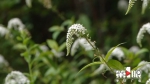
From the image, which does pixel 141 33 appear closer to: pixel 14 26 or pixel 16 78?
pixel 16 78

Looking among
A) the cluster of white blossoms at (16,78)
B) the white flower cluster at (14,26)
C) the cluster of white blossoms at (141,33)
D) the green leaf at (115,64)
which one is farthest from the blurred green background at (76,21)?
the green leaf at (115,64)

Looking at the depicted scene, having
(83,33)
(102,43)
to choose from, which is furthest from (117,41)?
(83,33)

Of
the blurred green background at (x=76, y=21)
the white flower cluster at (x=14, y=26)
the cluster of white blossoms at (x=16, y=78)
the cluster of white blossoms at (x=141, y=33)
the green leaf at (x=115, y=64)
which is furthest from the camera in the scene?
the blurred green background at (x=76, y=21)

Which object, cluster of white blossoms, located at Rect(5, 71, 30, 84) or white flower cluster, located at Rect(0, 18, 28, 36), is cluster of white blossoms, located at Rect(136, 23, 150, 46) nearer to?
cluster of white blossoms, located at Rect(5, 71, 30, 84)

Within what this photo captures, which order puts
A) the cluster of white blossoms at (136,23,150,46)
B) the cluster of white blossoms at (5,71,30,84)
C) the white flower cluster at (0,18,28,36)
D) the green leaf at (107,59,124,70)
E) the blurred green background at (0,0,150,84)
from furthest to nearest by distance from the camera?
1. the blurred green background at (0,0,150,84)
2. the white flower cluster at (0,18,28,36)
3. the cluster of white blossoms at (5,71,30,84)
4. the cluster of white blossoms at (136,23,150,46)
5. the green leaf at (107,59,124,70)

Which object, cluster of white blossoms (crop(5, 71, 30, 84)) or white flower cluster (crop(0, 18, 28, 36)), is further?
white flower cluster (crop(0, 18, 28, 36))

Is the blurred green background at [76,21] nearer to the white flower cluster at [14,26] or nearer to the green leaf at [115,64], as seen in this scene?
the white flower cluster at [14,26]

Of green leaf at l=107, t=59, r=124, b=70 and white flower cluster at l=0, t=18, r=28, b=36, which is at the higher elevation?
white flower cluster at l=0, t=18, r=28, b=36

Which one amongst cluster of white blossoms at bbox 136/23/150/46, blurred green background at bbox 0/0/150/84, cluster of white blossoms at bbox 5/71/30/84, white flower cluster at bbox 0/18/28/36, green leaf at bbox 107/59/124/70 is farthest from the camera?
blurred green background at bbox 0/0/150/84

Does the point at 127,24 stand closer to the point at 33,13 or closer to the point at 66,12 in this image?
the point at 66,12

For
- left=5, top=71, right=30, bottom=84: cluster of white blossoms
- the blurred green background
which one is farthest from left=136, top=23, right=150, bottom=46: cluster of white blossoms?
the blurred green background

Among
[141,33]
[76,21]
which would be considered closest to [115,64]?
[141,33]

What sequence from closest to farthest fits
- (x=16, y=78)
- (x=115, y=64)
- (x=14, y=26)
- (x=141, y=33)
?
(x=115, y=64), (x=141, y=33), (x=16, y=78), (x=14, y=26)
